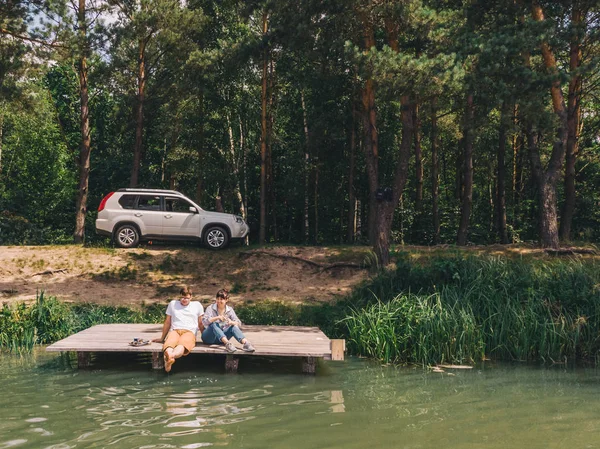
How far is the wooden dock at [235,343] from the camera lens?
33.2 feet

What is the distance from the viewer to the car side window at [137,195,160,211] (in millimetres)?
21062

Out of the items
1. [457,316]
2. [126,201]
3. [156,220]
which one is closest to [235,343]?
[457,316]

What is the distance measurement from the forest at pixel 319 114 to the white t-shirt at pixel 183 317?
313 inches

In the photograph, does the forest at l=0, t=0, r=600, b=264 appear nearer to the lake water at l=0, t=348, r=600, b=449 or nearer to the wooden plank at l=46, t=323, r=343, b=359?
the wooden plank at l=46, t=323, r=343, b=359

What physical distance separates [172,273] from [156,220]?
7.21 feet

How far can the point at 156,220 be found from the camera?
2106 cm

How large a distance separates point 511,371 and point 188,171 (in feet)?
71.0

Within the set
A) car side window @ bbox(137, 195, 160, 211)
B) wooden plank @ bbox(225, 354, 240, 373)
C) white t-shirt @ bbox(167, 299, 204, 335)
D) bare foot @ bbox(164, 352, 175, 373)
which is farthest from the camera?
car side window @ bbox(137, 195, 160, 211)

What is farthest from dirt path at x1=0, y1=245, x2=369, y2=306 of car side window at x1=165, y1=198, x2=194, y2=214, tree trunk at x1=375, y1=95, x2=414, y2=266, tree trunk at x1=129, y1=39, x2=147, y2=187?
tree trunk at x1=129, y1=39, x2=147, y2=187

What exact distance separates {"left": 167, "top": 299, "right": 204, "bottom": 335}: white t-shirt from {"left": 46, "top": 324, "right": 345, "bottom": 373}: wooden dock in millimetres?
359

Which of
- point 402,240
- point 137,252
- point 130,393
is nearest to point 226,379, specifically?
point 130,393

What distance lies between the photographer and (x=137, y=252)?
20734mm

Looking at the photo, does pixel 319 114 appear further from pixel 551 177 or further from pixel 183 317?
pixel 183 317

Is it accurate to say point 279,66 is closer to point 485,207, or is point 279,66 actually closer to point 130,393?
point 485,207
